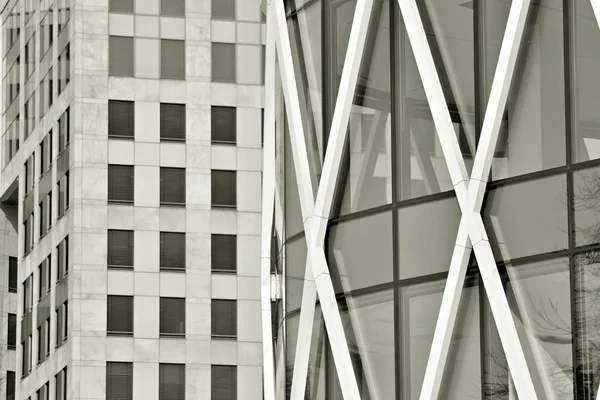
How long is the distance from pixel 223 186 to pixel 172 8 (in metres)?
9.30

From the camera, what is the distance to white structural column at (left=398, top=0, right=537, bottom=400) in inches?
800

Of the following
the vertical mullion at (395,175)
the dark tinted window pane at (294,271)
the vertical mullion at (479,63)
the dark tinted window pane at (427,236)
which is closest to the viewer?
the vertical mullion at (479,63)

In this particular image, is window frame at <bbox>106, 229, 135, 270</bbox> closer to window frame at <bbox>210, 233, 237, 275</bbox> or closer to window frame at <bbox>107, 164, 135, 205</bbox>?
window frame at <bbox>107, 164, 135, 205</bbox>

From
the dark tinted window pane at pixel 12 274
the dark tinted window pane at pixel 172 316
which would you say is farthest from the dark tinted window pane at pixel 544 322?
the dark tinted window pane at pixel 12 274

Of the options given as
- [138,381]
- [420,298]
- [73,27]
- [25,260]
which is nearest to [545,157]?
[420,298]

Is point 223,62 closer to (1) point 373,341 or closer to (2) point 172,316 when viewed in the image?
(2) point 172,316

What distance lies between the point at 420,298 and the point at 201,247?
50785mm

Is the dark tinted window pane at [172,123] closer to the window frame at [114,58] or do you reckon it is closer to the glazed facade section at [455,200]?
the window frame at [114,58]

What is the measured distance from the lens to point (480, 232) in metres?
21.0

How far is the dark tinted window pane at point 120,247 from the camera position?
7200 cm

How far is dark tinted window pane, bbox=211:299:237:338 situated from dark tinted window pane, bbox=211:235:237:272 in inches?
67.4

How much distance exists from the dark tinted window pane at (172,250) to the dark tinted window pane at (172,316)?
1777mm

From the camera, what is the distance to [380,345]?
22.9 m

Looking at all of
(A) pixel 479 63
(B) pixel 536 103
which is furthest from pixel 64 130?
(B) pixel 536 103
